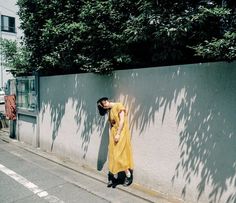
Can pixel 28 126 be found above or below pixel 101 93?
below

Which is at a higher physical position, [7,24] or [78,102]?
[7,24]

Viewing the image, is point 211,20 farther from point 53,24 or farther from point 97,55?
point 53,24

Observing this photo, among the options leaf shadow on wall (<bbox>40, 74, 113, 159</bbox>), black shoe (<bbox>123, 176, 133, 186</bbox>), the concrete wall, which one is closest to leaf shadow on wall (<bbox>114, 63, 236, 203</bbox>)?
the concrete wall

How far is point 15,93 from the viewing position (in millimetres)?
10430

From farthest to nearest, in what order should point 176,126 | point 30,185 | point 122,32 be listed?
point 122,32, point 30,185, point 176,126

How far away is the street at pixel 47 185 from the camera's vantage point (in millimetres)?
5062

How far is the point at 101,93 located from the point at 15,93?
5177 millimetres

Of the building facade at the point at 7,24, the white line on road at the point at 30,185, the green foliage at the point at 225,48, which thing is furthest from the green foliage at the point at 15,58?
the building facade at the point at 7,24

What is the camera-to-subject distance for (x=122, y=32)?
19.4 ft

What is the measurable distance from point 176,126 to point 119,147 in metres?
1.20

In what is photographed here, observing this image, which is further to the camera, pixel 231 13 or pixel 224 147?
pixel 231 13

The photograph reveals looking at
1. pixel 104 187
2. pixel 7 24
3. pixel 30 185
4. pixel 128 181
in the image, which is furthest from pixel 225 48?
pixel 7 24

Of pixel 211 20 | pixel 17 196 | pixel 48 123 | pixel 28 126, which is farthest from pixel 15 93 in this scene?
pixel 211 20

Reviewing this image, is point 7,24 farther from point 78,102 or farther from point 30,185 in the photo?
point 30,185
